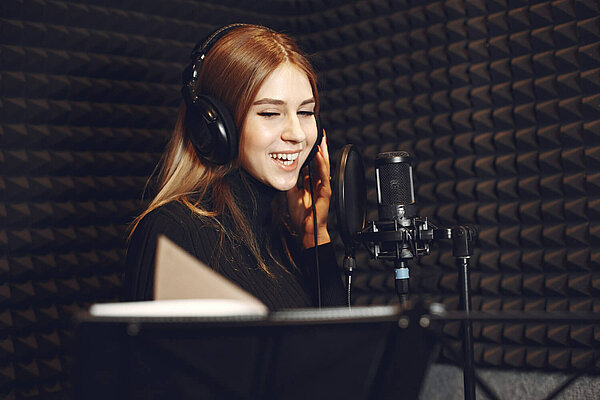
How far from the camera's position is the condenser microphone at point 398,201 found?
1119 mm

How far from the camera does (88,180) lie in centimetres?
169

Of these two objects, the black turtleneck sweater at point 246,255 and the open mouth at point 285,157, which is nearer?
the black turtleneck sweater at point 246,255

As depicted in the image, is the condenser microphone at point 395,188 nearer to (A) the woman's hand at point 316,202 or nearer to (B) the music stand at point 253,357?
(A) the woman's hand at point 316,202

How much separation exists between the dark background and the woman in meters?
0.46

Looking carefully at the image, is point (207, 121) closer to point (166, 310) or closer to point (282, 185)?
point (282, 185)

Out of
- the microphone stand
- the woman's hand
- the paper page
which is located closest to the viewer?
the paper page

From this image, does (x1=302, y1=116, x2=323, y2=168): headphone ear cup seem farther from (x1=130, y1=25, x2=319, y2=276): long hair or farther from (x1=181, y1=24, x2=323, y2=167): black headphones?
(x1=181, y1=24, x2=323, y2=167): black headphones

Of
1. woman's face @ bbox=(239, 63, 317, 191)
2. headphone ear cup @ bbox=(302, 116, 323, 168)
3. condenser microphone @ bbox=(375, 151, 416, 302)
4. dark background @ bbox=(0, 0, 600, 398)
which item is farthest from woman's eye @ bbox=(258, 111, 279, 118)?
dark background @ bbox=(0, 0, 600, 398)

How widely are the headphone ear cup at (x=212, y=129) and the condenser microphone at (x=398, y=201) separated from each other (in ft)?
0.96

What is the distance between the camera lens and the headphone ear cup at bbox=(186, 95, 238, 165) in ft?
3.85

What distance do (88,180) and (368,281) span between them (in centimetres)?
90

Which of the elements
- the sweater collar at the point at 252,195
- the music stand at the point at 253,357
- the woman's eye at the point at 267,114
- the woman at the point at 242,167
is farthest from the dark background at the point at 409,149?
the music stand at the point at 253,357

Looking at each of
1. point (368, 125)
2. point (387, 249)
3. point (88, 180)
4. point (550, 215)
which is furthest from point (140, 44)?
point (550, 215)

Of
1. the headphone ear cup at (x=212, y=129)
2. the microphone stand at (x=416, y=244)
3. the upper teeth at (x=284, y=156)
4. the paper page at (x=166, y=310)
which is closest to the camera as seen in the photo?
the paper page at (x=166, y=310)
